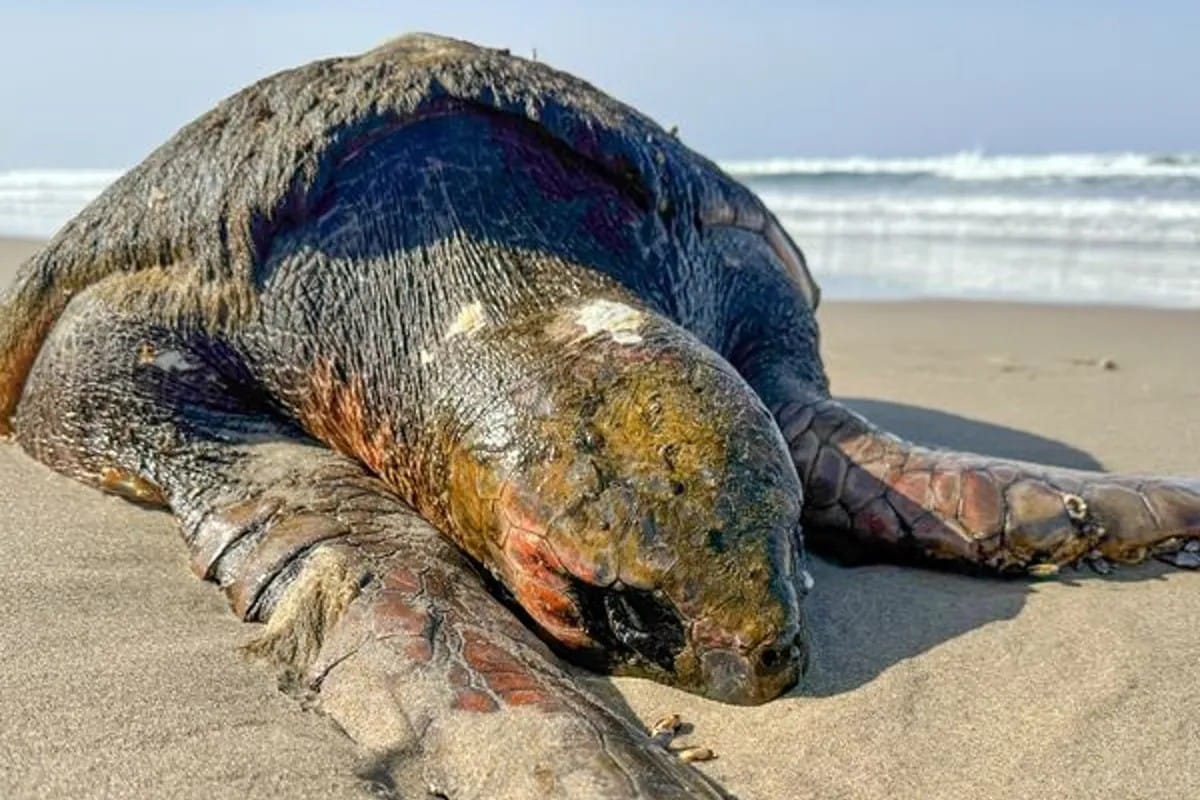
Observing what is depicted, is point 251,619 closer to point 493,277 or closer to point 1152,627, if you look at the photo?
point 493,277

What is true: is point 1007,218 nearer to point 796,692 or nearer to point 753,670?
point 796,692

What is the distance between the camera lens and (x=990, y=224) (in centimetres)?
2014

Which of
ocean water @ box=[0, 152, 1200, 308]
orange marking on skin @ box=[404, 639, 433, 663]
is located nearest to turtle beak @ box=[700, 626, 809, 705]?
orange marking on skin @ box=[404, 639, 433, 663]

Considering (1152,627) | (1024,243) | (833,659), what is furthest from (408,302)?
(1024,243)

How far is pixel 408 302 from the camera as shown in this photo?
149 inches

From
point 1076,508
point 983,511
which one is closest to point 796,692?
point 983,511

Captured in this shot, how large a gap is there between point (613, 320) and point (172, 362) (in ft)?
4.82

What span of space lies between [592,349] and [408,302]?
0.84 meters

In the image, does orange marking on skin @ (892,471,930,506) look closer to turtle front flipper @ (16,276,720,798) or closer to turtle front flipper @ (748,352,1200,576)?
turtle front flipper @ (748,352,1200,576)

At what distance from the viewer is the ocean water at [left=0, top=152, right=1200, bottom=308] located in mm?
12812

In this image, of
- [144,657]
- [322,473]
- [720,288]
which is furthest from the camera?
[720,288]

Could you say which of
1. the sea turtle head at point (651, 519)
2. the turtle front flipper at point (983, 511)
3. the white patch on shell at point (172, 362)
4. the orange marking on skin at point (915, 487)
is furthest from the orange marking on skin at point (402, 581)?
the orange marking on skin at point (915, 487)

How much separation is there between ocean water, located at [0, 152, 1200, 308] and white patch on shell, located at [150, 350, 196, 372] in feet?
29.0

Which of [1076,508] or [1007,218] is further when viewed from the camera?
[1007,218]
